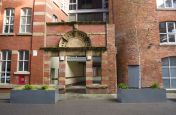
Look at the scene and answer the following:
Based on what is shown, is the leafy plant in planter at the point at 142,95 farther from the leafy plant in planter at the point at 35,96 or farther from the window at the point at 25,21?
the window at the point at 25,21

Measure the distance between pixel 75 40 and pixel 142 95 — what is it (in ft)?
26.5

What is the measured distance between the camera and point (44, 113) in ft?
36.8

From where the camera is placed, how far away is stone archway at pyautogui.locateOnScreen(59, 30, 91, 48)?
2016 cm

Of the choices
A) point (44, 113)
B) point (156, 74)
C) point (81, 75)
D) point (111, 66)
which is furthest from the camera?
point (81, 75)

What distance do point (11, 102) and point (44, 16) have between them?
8.84 m

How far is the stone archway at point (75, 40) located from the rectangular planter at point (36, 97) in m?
6.25

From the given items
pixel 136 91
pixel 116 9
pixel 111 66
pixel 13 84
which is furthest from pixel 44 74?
pixel 116 9

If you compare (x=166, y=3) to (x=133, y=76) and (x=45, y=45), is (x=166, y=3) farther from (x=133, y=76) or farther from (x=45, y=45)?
(x=45, y=45)

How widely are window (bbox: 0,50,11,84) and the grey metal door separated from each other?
450 inches

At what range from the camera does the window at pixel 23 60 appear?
20594 mm

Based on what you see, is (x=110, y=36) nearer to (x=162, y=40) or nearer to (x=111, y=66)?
(x=111, y=66)

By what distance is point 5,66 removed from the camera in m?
20.8

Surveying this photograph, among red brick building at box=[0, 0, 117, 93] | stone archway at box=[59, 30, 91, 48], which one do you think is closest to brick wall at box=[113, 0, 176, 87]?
red brick building at box=[0, 0, 117, 93]

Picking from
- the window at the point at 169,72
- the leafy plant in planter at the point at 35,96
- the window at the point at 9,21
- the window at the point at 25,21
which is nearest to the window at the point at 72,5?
the window at the point at 25,21
